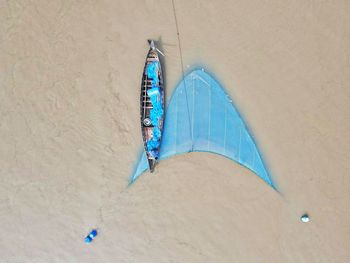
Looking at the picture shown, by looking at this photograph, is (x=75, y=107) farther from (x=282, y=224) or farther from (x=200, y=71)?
(x=282, y=224)

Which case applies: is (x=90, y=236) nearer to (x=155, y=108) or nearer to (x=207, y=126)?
(x=155, y=108)

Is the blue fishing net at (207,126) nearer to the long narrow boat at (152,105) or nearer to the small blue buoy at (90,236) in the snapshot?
the long narrow boat at (152,105)

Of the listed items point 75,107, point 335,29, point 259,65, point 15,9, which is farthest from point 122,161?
point 335,29

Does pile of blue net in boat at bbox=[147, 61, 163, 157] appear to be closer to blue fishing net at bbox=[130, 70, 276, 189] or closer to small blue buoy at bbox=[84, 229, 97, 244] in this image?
blue fishing net at bbox=[130, 70, 276, 189]

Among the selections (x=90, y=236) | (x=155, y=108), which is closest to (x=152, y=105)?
(x=155, y=108)

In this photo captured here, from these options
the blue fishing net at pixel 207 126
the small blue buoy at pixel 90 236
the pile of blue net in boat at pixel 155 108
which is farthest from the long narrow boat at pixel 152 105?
the small blue buoy at pixel 90 236
